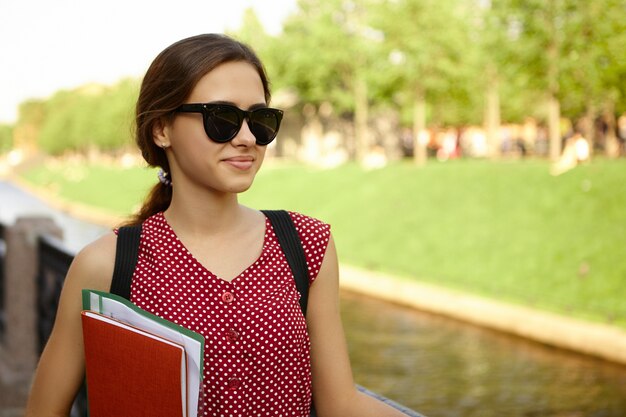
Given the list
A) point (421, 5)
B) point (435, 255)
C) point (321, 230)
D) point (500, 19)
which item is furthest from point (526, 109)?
point (321, 230)

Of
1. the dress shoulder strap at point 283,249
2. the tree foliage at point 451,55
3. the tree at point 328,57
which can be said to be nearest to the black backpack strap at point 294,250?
the dress shoulder strap at point 283,249

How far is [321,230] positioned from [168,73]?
0.59 metres

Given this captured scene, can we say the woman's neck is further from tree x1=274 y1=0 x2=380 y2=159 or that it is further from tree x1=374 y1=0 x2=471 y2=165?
tree x1=274 y1=0 x2=380 y2=159

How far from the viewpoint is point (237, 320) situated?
2.17 meters

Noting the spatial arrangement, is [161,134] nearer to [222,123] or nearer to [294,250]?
[222,123]

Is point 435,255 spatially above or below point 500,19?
below

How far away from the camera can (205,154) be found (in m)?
2.19

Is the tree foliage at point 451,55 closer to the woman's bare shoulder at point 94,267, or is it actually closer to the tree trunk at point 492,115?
the tree trunk at point 492,115

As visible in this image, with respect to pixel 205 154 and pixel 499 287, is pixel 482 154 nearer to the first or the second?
pixel 499 287

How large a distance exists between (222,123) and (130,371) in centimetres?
66

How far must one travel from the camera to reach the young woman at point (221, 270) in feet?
7.09

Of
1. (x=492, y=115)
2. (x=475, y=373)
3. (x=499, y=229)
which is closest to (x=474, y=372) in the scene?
(x=475, y=373)

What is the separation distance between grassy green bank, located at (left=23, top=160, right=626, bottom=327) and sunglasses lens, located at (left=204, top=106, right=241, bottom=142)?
1486cm

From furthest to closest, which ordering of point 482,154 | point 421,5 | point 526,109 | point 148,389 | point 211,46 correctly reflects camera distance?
1. point 526,109
2. point 482,154
3. point 421,5
4. point 211,46
5. point 148,389
